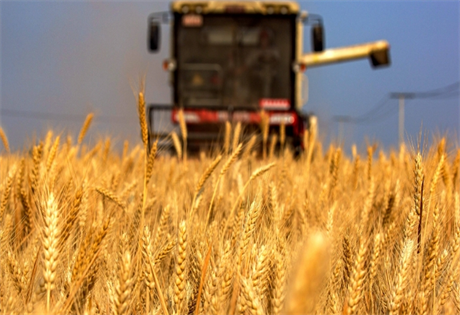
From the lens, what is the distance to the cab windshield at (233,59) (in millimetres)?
7746

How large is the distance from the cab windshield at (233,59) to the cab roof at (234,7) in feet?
0.35

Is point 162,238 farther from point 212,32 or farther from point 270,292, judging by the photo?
point 212,32

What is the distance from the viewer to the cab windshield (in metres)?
7.75

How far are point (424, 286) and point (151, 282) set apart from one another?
0.64 meters

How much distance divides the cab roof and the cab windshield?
11 centimetres

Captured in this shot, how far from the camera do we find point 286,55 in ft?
25.8

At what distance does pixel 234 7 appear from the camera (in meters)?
7.77

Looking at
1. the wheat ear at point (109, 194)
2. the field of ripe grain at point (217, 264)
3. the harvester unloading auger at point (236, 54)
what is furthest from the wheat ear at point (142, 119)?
the harvester unloading auger at point (236, 54)

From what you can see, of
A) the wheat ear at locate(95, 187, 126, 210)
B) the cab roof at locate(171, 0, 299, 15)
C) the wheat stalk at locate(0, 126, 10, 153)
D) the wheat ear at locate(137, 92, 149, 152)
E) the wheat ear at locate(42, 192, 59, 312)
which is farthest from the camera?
the cab roof at locate(171, 0, 299, 15)

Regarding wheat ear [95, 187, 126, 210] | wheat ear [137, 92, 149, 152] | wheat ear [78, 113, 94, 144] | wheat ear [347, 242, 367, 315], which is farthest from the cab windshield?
wheat ear [347, 242, 367, 315]

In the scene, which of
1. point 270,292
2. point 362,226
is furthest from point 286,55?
point 270,292

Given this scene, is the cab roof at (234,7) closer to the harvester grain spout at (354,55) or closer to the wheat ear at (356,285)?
the harvester grain spout at (354,55)

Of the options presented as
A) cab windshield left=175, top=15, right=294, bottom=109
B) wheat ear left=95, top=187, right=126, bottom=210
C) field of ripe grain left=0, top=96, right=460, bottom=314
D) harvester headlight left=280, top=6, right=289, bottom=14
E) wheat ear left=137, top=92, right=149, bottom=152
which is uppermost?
harvester headlight left=280, top=6, right=289, bottom=14

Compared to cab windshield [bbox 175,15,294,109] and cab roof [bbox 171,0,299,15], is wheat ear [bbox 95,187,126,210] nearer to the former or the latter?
cab windshield [bbox 175,15,294,109]
